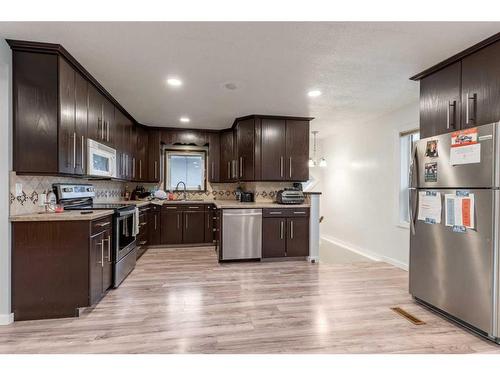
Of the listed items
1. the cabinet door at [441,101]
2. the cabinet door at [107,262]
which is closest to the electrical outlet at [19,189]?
the cabinet door at [107,262]

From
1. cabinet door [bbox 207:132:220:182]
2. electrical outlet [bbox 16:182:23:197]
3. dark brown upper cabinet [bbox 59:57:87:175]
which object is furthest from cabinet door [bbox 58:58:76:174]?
cabinet door [bbox 207:132:220:182]

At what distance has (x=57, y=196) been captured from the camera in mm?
2812

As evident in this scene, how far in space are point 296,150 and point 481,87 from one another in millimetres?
Answer: 2648

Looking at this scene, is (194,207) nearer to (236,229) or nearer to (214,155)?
(214,155)

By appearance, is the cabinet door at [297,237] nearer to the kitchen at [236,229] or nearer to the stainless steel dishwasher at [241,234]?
the kitchen at [236,229]

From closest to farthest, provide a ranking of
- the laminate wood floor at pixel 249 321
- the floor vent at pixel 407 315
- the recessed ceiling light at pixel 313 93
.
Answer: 1. the laminate wood floor at pixel 249 321
2. the floor vent at pixel 407 315
3. the recessed ceiling light at pixel 313 93

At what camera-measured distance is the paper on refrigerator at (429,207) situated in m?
2.36

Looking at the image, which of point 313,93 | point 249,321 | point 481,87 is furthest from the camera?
point 313,93

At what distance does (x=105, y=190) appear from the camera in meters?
4.32

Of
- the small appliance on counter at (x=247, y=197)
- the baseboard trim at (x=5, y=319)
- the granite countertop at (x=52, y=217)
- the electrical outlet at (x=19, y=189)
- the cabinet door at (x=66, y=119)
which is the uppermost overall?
the cabinet door at (x=66, y=119)

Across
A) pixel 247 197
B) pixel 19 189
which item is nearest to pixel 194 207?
pixel 247 197

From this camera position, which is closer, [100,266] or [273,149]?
[100,266]

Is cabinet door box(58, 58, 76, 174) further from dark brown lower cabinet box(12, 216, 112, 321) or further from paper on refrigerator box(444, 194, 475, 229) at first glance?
paper on refrigerator box(444, 194, 475, 229)

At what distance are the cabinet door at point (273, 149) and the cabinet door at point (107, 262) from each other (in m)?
2.52
